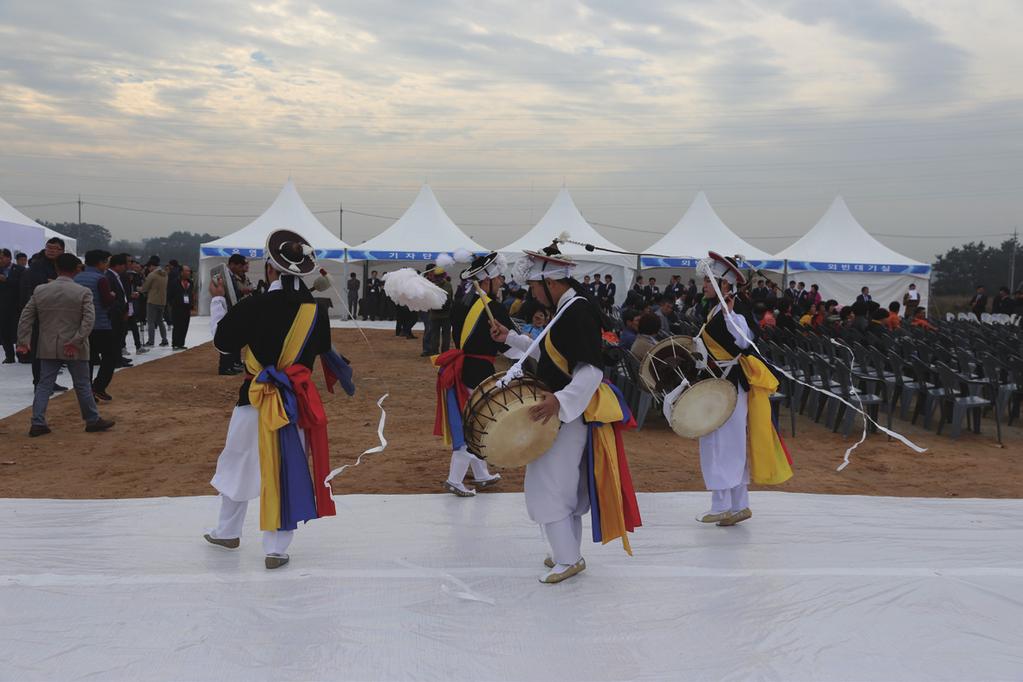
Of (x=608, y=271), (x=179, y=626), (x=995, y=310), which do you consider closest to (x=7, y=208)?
(x=608, y=271)

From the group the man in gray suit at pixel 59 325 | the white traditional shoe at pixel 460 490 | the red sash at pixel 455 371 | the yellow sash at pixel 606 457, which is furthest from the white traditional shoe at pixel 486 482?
the man in gray suit at pixel 59 325

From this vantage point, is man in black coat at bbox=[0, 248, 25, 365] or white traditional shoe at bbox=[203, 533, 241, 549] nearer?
white traditional shoe at bbox=[203, 533, 241, 549]

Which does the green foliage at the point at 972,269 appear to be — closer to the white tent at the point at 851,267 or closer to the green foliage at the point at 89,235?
the white tent at the point at 851,267

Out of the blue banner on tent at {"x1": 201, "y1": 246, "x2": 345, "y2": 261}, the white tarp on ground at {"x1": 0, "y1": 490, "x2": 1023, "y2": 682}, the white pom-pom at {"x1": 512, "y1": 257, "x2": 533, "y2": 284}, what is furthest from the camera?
the blue banner on tent at {"x1": 201, "y1": 246, "x2": 345, "y2": 261}

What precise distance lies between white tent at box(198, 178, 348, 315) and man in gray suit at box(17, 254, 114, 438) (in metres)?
17.1

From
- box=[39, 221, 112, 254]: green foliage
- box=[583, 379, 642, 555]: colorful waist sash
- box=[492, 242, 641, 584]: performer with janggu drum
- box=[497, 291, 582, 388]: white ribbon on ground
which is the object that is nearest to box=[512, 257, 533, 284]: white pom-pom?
box=[492, 242, 641, 584]: performer with janggu drum

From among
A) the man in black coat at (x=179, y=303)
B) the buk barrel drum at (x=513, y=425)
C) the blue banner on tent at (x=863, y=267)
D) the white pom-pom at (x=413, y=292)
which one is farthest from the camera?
the blue banner on tent at (x=863, y=267)

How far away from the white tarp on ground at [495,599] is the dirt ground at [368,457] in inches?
36.9

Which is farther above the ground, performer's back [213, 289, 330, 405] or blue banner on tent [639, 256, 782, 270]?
blue banner on tent [639, 256, 782, 270]

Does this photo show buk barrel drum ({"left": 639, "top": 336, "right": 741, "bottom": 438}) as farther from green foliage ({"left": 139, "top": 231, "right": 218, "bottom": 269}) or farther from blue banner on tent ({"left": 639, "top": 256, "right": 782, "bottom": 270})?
green foliage ({"left": 139, "top": 231, "right": 218, "bottom": 269})

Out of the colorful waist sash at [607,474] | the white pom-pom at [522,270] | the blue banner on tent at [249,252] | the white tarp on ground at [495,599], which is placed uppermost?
the blue banner on tent at [249,252]

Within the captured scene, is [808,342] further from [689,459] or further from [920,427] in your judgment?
[689,459]

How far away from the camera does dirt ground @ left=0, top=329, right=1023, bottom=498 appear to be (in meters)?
6.34

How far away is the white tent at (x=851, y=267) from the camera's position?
1018 inches
